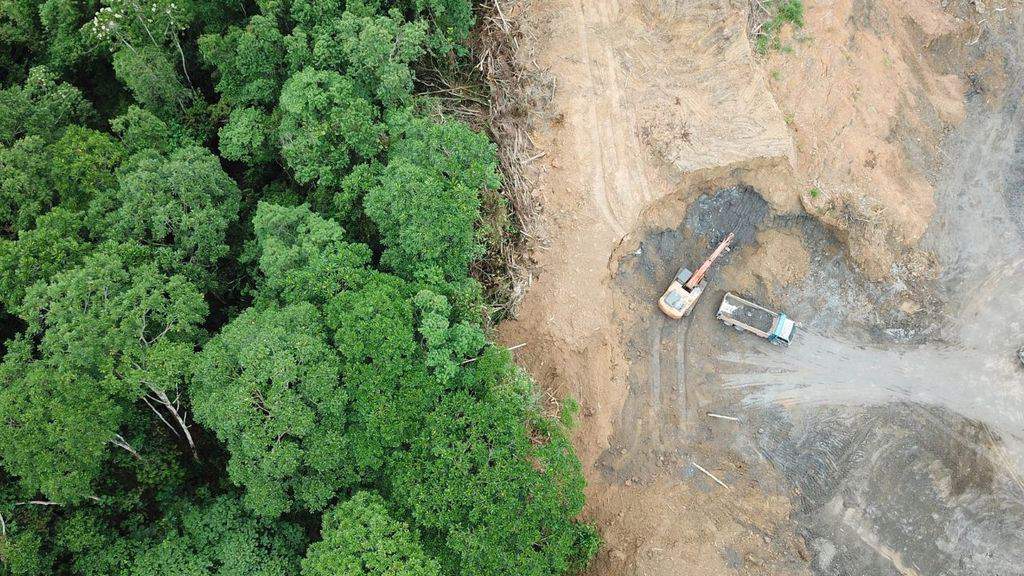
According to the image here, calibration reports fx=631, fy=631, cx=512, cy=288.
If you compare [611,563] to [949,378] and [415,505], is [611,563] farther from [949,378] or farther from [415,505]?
[949,378]

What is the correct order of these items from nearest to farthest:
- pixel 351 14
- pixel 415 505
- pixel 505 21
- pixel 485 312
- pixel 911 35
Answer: pixel 415 505
pixel 351 14
pixel 485 312
pixel 505 21
pixel 911 35

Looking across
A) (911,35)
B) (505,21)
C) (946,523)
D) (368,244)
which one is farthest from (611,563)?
(911,35)

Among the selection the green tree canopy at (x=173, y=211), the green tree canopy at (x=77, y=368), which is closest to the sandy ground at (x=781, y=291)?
the green tree canopy at (x=173, y=211)

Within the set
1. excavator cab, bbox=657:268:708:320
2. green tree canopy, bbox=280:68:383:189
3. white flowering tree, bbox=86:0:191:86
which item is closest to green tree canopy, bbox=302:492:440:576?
green tree canopy, bbox=280:68:383:189

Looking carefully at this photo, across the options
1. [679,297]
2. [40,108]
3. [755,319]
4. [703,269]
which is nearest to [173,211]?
[40,108]

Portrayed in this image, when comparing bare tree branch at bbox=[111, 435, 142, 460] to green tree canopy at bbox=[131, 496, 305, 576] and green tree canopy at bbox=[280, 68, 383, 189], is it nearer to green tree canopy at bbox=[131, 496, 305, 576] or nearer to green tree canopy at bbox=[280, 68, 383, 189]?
green tree canopy at bbox=[131, 496, 305, 576]

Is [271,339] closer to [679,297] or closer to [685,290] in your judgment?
[679,297]

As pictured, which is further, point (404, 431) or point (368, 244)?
point (368, 244)
